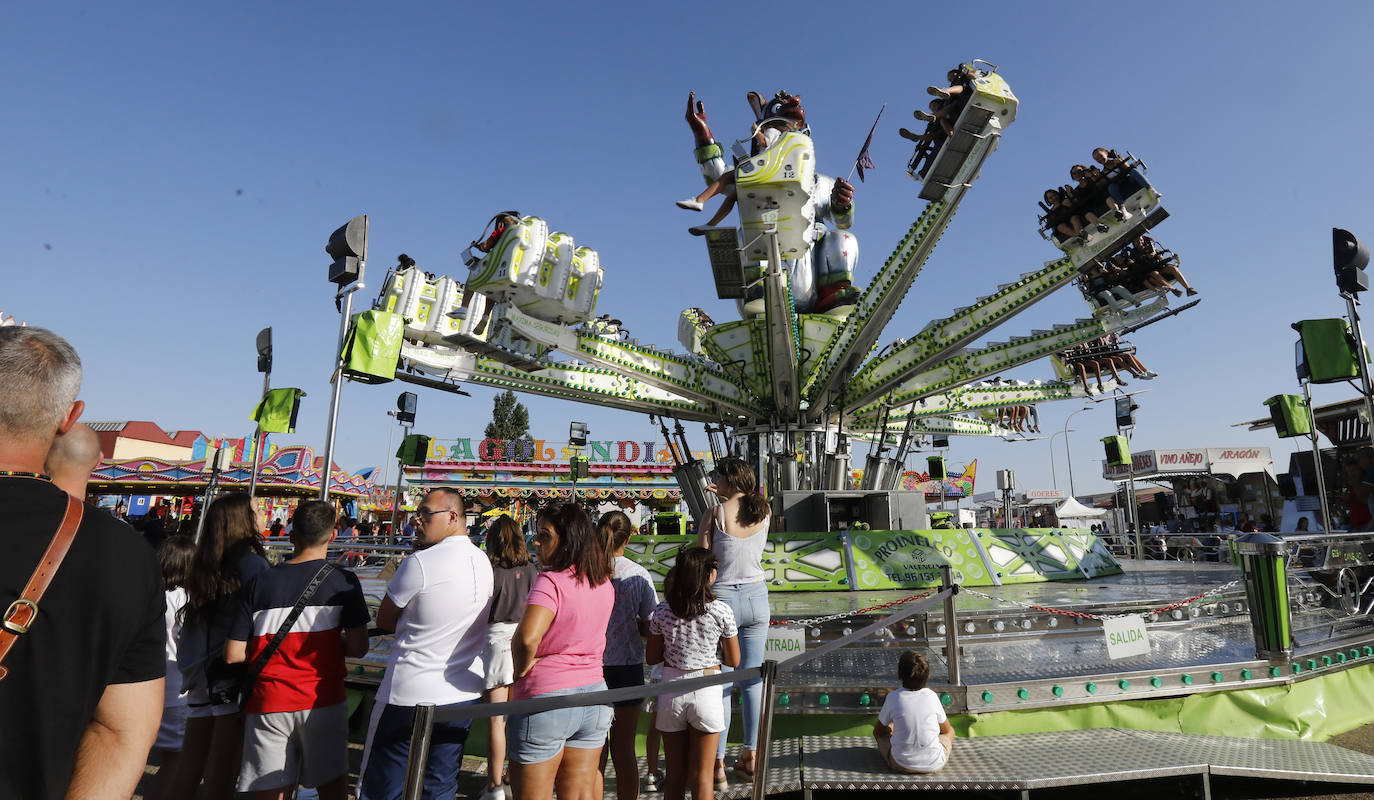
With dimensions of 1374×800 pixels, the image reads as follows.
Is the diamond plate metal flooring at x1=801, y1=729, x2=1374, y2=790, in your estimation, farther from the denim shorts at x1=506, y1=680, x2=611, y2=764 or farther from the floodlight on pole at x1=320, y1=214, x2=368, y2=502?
the floodlight on pole at x1=320, y1=214, x2=368, y2=502

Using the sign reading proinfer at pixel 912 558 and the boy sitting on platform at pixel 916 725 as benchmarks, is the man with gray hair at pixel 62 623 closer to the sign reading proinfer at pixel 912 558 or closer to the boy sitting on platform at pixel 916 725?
the boy sitting on platform at pixel 916 725

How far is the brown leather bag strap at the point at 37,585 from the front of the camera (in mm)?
1356

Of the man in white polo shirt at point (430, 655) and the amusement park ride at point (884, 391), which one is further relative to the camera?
the amusement park ride at point (884, 391)

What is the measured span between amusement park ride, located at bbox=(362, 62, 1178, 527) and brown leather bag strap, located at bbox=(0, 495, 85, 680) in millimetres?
8373

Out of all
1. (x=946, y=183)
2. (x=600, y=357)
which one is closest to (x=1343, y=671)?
(x=946, y=183)

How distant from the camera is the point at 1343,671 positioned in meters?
6.25

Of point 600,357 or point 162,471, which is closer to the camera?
point 600,357

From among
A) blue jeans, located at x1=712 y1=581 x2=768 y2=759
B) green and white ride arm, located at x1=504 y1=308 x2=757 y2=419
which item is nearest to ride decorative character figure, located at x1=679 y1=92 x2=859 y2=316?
green and white ride arm, located at x1=504 y1=308 x2=757 y2=419

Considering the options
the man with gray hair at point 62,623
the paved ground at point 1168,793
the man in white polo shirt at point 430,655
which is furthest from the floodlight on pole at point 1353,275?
the man with gray hair at point 62,623

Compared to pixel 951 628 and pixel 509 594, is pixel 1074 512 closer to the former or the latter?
pixel 951 628

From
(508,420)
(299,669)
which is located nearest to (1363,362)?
(299,669)

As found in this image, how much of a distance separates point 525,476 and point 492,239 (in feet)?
75.4

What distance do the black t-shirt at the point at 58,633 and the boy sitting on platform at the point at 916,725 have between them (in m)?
4.08

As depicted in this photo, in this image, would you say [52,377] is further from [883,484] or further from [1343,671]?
[883,484]
